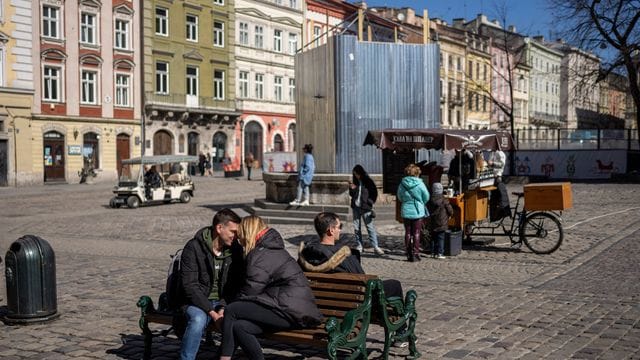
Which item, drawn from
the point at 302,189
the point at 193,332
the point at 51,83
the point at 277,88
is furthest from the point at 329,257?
the point at 277,88

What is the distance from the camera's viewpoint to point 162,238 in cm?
1596

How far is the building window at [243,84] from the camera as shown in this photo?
168 feet

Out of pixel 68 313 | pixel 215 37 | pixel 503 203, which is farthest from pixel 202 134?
pixel 68 313

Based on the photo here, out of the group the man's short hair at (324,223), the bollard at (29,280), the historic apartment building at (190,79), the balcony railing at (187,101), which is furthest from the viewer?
the historic apartment building at (190,79)

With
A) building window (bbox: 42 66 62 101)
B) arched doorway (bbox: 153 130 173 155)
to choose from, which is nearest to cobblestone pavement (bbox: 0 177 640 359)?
building window (bbox: 42 66 62 101)

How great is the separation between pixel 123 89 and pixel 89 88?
8.43ft

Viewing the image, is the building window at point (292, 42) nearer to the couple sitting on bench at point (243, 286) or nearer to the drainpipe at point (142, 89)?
the drainpipe at point (142, 89)

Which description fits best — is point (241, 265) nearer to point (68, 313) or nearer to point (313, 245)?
point (313, 245)

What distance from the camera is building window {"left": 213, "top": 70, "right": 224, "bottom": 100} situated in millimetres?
49275

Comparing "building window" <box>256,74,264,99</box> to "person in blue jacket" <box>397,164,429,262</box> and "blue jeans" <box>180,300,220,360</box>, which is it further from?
"blue jeans" <box>180,300,220,360</box>

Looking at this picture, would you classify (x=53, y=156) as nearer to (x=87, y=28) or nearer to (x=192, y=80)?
(x=87, y=28)

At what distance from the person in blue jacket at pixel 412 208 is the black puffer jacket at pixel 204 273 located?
6565mm

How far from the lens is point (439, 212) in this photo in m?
12.7

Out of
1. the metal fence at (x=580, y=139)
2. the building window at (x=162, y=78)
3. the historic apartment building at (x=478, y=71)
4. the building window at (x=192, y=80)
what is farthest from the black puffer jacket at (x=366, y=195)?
the historic apartment building at (x=478, y=71)
